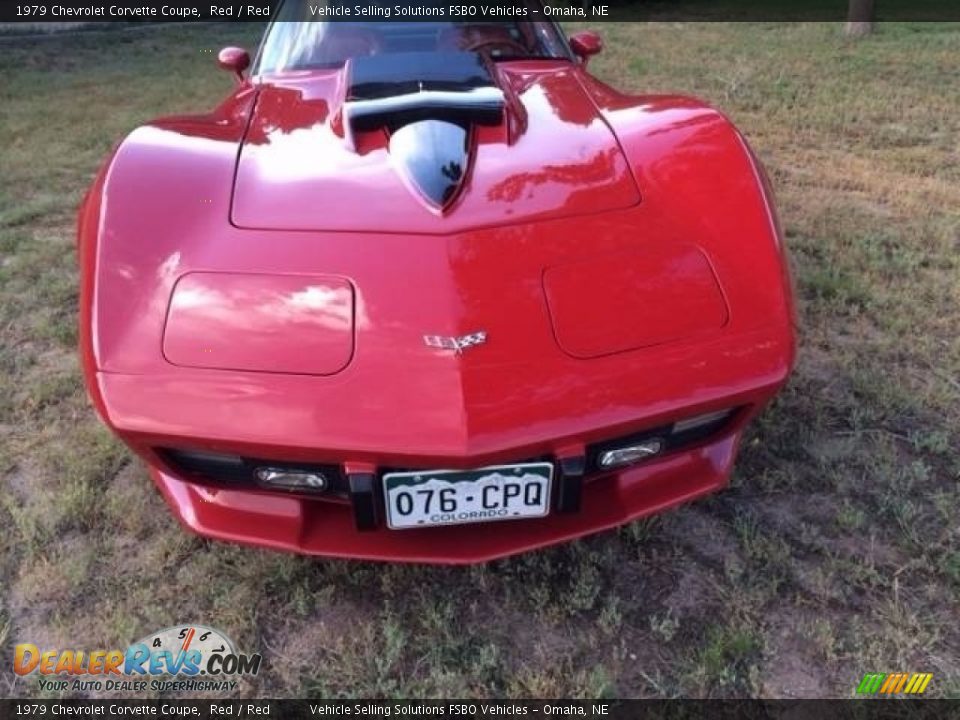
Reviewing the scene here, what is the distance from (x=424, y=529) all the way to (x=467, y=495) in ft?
0.62

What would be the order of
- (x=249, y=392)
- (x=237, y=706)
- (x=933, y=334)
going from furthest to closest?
(x=933, y=334) → (x=237, y=706) → (x=249, y=392)

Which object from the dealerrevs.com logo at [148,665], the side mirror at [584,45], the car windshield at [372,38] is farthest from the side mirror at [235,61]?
the dealerrevs.com logo at [148,665]

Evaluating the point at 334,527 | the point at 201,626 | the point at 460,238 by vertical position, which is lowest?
the point at 201,626

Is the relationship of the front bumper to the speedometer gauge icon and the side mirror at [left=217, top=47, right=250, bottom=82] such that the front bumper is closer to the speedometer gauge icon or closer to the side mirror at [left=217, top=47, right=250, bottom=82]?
the speedometer gauge icon

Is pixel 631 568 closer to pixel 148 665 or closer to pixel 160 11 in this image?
pixel 148 665

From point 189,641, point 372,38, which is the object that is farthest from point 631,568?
point 372,38

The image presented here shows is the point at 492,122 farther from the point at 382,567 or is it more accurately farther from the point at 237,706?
the point at 237,706

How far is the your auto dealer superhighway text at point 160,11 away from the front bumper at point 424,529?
32.2 ft

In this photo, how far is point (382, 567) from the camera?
1776 millimetres

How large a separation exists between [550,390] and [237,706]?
0.86 m

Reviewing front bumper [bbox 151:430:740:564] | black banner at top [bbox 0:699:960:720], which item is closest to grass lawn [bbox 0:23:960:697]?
black banner at top [bbox 0:699:960:720]

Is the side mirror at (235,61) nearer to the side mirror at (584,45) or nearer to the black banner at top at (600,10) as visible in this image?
the side mirror at (584,45)

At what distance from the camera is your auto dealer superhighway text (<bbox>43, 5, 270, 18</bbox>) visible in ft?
31.2

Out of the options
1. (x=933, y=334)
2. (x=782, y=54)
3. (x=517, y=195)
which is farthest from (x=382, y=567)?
(x=782, y=54)
